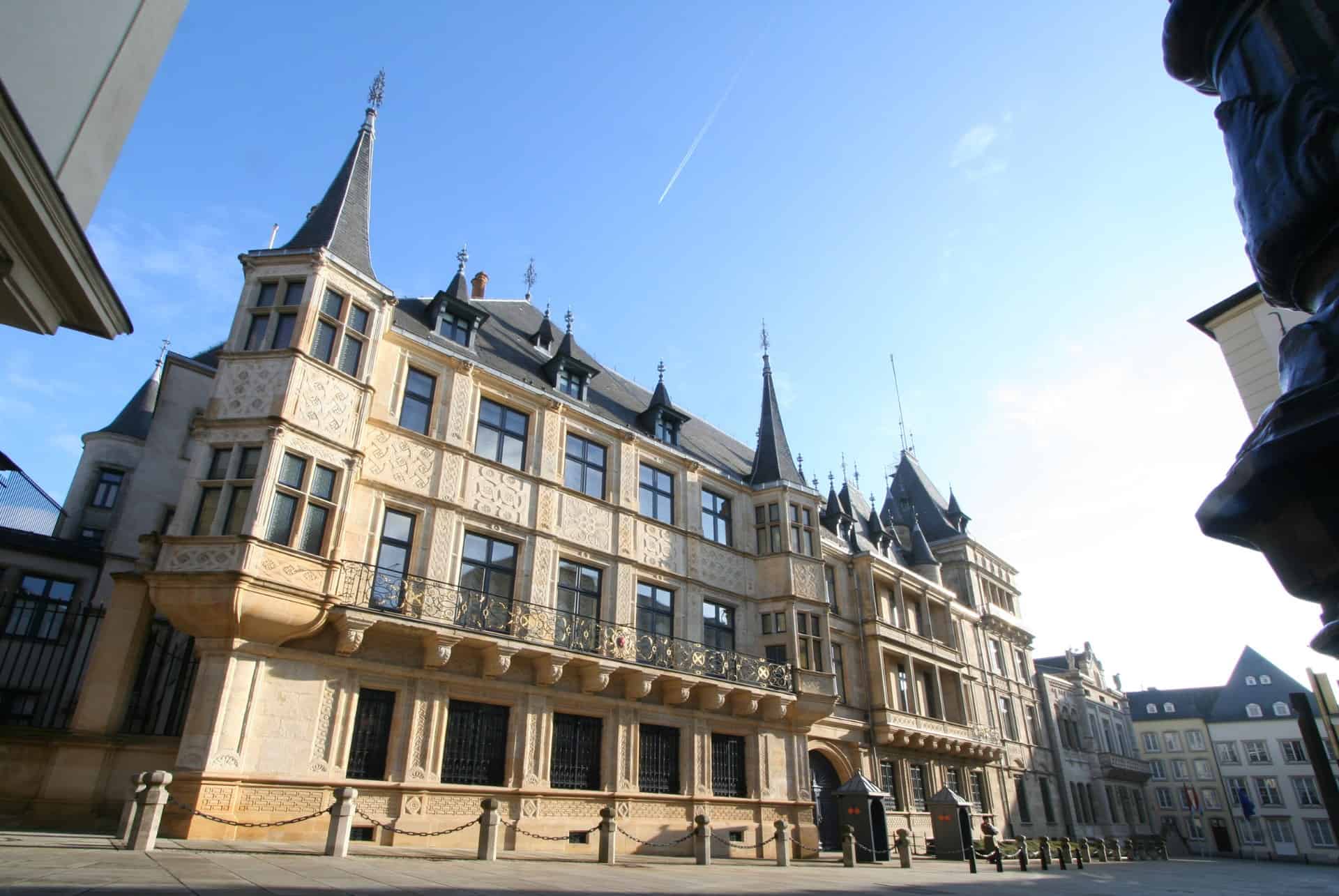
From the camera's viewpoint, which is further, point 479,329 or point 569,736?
point 479,329

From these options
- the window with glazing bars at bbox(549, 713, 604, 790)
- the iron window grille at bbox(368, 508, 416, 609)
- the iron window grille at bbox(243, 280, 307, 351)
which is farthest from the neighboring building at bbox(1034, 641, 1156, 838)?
the iron window grille at bbox(243, 280, 307, 351)

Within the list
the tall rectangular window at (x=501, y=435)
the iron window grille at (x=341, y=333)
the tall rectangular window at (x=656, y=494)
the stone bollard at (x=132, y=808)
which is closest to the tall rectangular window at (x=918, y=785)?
the tall rectangular window at (x=656, y=494)

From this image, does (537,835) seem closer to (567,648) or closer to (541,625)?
(567,648)

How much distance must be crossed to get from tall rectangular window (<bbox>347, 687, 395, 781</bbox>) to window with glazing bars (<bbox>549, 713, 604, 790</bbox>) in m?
3.69

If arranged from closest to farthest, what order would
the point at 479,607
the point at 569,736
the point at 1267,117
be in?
the point at 1267,117 < the point at 479,607 < the point at 569,736

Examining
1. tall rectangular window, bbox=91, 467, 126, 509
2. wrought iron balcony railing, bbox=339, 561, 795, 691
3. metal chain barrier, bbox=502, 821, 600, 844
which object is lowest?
metal chain barrier, bbox=502, 821, 600, 844

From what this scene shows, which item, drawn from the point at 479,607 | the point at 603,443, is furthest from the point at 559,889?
the point at 603,443

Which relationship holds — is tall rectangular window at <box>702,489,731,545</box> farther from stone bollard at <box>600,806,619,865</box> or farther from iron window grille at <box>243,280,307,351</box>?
iron window grille at <box>243,280,307,351</box>

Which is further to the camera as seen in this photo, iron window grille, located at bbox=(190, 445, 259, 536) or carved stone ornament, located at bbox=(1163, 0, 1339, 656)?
iron window grille, located at bbox=(190, 445, 259, 536)

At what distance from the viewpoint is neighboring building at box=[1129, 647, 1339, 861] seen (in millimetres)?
57969

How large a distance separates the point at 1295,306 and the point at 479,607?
50.6 ft

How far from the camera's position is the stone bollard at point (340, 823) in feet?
37.3

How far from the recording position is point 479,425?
1877 centimetres

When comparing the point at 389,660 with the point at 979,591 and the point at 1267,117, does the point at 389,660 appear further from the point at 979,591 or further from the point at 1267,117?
the point at 979,591
